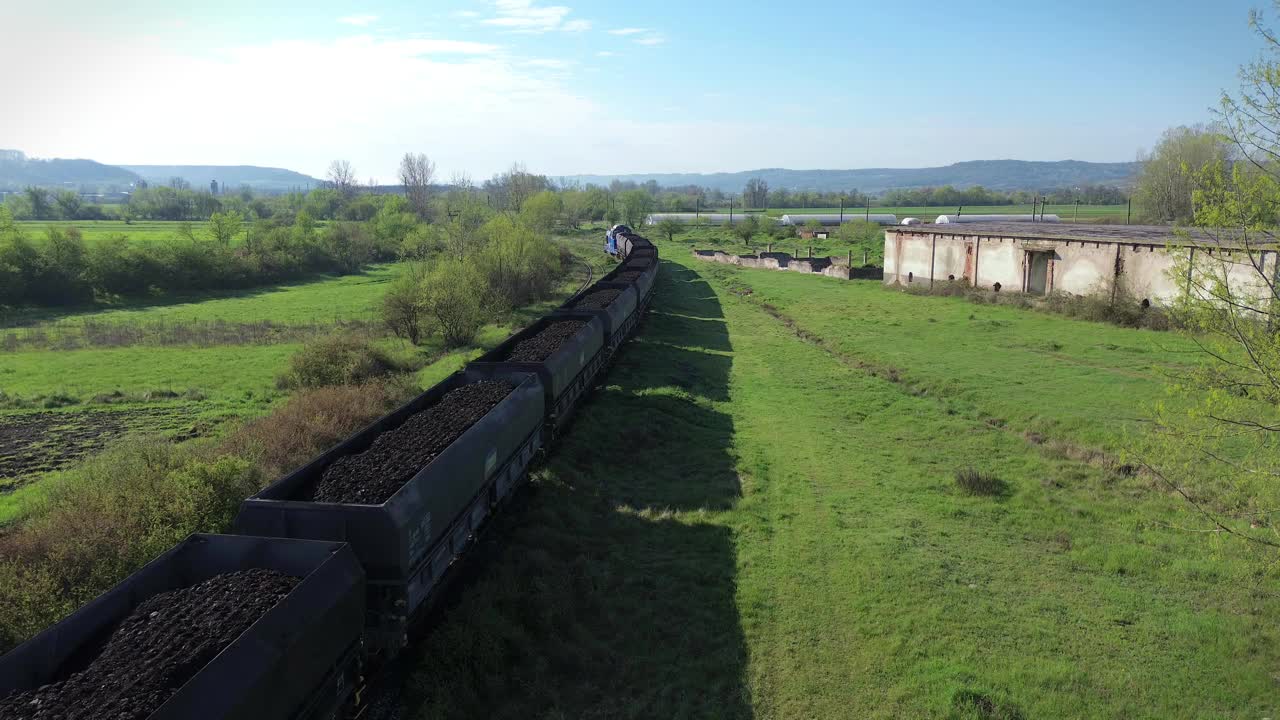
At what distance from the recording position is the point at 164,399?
2583 centimetres

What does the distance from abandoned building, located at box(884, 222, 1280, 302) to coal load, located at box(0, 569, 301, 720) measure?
103 ft

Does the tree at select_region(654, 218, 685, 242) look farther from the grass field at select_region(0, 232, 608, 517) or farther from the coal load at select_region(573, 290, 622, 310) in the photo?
the coal load at select_region(573, 290, 622, 310)

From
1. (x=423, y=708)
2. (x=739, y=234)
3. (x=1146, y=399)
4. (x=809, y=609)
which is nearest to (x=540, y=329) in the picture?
(x=809, y=609)

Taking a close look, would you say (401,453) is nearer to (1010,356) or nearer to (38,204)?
(1010,356)

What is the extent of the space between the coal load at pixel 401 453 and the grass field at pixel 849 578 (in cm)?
199

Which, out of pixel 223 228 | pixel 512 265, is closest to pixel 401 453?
pixel 512 265

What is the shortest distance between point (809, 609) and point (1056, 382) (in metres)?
16.2

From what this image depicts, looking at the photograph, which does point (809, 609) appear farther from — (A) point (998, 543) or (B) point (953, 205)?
(B) point (953, 205)

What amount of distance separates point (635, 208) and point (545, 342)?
380ft

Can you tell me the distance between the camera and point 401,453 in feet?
35.7

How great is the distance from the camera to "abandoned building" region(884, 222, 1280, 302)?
31.6 metres

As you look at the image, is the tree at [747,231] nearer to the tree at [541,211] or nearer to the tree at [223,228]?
the tree at [541,211]

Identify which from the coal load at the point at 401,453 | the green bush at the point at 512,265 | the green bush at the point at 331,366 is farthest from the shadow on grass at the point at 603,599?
the green bush at the point at 512,265

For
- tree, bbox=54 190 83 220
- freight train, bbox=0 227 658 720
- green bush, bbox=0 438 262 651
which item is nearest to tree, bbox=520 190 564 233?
green bush, bbox=0 438 262 651
